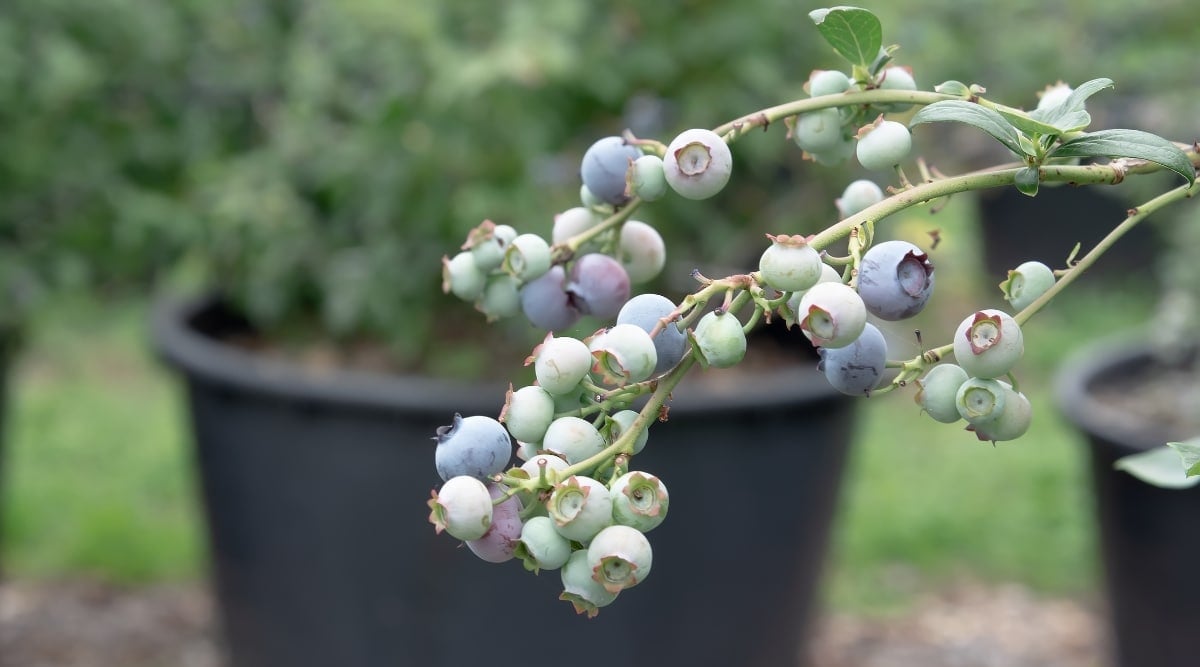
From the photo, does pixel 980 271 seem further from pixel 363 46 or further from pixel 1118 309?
pixel 363 46

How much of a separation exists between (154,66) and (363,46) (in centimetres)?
68

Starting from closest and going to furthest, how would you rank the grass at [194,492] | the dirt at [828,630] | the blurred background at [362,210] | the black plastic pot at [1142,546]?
the black plastic pot at [1142,546]
the blurred background at [362,210]
the dirt at [828,630]
the grass at [194,492]

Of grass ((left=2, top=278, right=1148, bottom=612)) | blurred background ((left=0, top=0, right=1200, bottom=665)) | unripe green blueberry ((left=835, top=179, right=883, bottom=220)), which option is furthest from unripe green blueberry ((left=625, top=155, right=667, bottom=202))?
grass ((left=2, top=278, right=1148, bottom=612))

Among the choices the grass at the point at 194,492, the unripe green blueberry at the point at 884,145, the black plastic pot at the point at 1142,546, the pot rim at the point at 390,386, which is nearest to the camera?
the unripe green blueberry at the point at 884,145

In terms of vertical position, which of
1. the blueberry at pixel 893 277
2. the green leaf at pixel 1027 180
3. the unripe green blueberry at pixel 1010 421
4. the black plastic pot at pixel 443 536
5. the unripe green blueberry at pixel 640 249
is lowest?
the unripe green blueberry at pixel 1010 421

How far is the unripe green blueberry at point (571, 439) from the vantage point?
1.56 feet

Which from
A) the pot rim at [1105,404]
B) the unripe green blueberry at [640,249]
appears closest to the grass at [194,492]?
the pot rim at [1105,404]

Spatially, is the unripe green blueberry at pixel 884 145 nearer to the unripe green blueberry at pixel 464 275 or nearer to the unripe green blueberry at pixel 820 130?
the unripe green blueberry at pixel 820 130

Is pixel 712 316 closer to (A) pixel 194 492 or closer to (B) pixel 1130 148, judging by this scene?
(B) pixel 1130 148

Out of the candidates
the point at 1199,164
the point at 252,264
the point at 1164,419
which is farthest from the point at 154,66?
the point at 1199,164

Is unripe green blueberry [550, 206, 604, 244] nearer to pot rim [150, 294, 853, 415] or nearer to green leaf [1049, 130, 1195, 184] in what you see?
green leaf [1049, 130, 1195, 184]

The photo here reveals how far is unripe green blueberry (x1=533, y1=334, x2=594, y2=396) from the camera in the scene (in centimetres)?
48

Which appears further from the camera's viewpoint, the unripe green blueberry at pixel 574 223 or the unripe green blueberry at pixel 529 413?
the unripe green blueberry at pixel 574 223

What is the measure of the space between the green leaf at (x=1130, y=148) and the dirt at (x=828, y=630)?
1845mm
